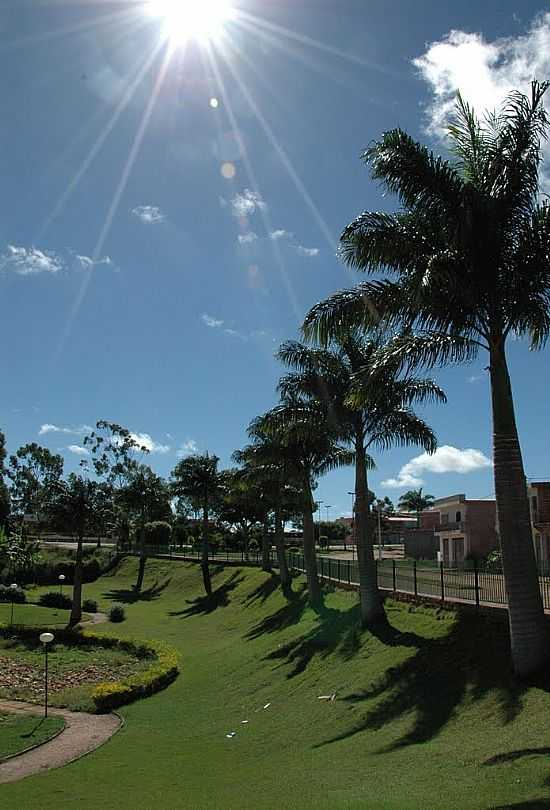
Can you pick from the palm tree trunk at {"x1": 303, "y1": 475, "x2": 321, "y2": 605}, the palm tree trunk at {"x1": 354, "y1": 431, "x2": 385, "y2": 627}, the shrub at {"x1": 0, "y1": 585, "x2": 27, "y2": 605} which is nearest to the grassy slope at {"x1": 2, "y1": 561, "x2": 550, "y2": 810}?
the palm tree trunk at {"x1": 354, "y1": 431, "x2": 385, "y2": 627}

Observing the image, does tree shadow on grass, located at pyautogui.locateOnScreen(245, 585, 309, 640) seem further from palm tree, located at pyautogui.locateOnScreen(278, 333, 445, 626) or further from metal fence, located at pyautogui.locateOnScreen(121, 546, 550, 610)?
palm tree, located at pyautogui.locateOnScreen(278, 333, 445, 626)

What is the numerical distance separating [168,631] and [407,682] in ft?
89.7

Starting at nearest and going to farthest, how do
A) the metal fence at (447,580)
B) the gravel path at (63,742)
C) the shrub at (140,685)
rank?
the gravel path at (63,742)
the metal fence at (447,580)
the shrub at (140,685)

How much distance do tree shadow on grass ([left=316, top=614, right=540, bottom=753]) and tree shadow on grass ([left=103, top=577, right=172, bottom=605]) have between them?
42.6 meters

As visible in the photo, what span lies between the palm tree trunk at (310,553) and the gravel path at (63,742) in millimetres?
12906

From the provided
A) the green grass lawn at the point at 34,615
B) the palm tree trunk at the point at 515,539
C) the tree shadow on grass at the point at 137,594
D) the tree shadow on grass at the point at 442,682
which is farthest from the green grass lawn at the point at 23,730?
the tree shadow on grass at the point at 137,594

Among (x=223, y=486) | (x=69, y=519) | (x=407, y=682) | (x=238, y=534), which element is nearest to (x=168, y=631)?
(x=69, y=519)

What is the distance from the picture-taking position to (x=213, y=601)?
50.5 m

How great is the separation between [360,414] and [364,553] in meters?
4.59

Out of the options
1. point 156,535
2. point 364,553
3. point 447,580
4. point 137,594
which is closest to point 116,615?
point 137,594

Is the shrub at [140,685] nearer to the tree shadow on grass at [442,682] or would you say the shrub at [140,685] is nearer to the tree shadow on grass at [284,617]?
the tree shadow on grass at [284,617]

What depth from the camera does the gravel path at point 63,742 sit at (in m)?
15.2

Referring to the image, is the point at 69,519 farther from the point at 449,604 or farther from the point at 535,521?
the point at 449,604

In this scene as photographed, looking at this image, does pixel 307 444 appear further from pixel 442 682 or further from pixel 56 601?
pixel 56 601
